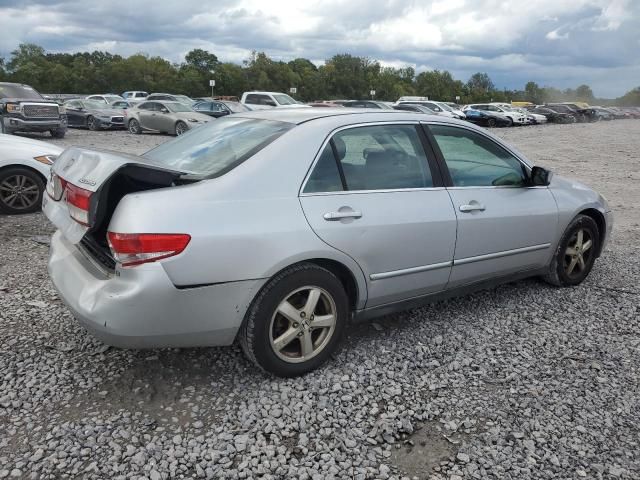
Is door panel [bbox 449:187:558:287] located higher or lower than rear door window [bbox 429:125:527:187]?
lower

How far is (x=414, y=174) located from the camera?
144 inches

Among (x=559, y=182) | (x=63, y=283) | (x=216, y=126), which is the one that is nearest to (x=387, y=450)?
(x=63, y=283)

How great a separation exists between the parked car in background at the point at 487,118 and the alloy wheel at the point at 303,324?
1377 inches

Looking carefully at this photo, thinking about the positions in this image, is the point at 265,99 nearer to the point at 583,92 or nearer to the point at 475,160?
the point at 475,160

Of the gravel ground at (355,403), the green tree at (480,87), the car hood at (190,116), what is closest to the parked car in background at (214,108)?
the car hood at (190,116)

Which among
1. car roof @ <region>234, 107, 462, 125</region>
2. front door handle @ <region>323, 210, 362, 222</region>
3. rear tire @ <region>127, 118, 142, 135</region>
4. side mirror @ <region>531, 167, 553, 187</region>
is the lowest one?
rear tire @ <region>127, 118, 142, 135</region>

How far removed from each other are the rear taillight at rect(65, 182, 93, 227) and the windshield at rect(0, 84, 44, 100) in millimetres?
16964

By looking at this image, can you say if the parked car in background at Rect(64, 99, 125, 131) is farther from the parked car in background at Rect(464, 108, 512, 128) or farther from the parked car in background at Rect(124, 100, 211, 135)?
the parked car in background at Rect(464, 108, 512, 128)

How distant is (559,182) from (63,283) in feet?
12.8

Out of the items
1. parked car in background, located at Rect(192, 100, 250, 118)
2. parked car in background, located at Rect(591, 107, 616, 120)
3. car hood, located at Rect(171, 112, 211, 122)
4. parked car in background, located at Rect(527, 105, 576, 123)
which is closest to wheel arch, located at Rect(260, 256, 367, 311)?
car hood, located at Rect(171, 112, 211, 122)

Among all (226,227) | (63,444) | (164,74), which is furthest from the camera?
(164,74)

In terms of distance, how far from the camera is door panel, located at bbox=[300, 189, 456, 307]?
10.3 ft

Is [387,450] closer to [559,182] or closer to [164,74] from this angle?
[559,182]

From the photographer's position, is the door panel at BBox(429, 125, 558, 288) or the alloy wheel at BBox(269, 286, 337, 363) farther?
the door panel at BBox(429, 125, 558, 288)
